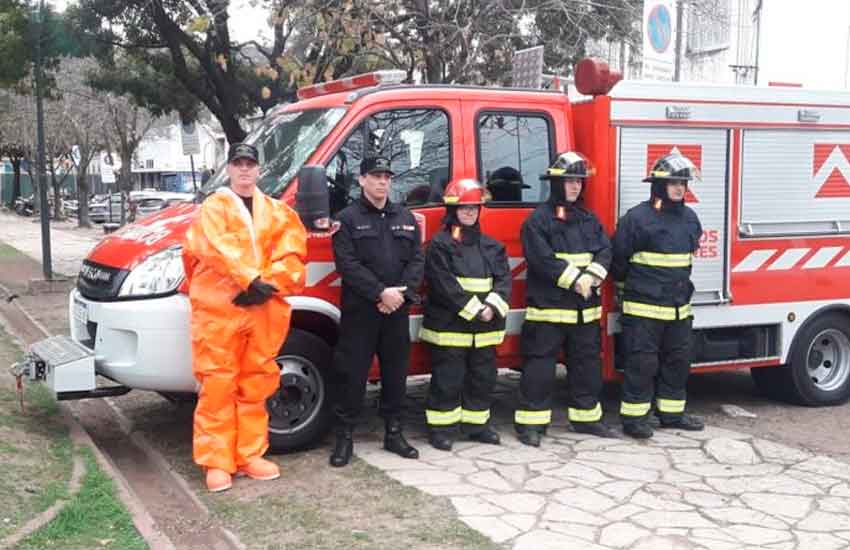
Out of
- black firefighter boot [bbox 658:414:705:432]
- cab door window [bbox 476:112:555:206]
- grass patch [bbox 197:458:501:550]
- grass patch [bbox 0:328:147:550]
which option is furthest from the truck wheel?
black firefighter boot [bbox 658:414:705:432]

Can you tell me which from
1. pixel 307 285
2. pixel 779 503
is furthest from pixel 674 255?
pixel 307 285

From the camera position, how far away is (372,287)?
18.5 ft

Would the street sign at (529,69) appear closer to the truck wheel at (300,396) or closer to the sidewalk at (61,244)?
the truck wheel at (300,396)

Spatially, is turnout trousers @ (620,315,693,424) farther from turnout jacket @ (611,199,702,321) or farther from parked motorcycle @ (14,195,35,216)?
parked motorcycle @ (14,195,35,216)

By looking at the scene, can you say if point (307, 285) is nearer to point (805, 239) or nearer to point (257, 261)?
point (257, 261)

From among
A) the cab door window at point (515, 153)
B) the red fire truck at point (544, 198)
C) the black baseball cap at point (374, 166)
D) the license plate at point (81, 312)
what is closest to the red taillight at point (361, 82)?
the red fire truck at point (544, 198)

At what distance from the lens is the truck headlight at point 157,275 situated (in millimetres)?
5688

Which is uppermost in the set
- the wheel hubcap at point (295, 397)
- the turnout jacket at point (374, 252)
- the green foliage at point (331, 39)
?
the green foliage at point (331, 39)

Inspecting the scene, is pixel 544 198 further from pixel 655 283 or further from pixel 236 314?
pixel 236 314

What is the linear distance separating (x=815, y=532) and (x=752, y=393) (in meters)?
3.63

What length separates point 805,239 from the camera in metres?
7.43

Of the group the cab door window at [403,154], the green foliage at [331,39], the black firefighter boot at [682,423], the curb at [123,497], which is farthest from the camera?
the green foliage at [331,39]

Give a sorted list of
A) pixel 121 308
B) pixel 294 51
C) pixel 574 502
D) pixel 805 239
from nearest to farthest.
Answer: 1. pixel 574 502
2. pixel 121 308
3. pixel 805 239
4. pixel 294 51

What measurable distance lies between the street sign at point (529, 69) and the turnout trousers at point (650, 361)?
83.9 inches
